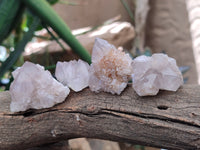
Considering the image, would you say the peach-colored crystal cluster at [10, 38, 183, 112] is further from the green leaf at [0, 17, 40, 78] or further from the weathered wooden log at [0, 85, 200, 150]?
the green leaf at [0, 17, 40, 78]

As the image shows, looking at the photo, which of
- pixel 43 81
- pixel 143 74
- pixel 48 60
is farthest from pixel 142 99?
pixel 48 60

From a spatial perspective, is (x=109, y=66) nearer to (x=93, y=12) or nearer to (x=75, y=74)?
(x=75, y=74)

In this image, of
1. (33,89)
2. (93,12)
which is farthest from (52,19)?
(93,12)

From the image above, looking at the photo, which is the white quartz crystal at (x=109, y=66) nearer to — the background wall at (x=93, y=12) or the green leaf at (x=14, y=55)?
the green leaf at (x=14, y=55)

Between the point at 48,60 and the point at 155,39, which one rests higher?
the point at 155,39

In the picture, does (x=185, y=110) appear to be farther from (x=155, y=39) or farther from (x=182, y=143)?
(x=155, y=39)

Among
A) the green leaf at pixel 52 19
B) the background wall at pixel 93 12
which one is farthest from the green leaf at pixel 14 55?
the background wall at pixel 93 12

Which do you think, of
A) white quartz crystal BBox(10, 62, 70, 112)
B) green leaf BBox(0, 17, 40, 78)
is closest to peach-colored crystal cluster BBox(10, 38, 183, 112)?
white quartz crystal BBox(10, 62, 70, 112)
